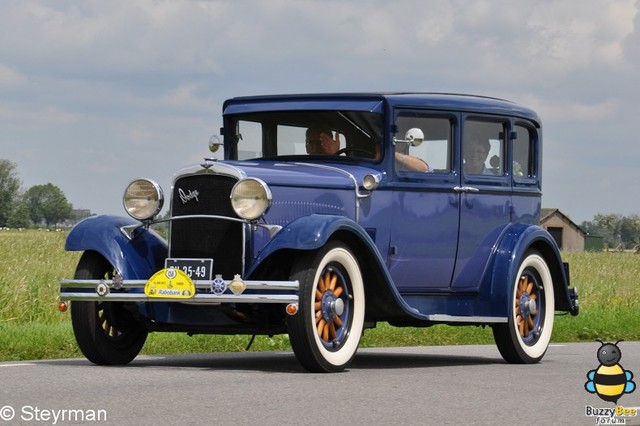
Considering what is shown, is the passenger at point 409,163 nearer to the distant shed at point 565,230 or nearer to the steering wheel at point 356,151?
the steering wheel at point 356,151

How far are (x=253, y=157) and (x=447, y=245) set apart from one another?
1.95 meters

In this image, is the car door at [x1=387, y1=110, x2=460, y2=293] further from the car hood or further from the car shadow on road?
the car shadow on road

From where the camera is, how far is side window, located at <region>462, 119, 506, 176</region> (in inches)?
480

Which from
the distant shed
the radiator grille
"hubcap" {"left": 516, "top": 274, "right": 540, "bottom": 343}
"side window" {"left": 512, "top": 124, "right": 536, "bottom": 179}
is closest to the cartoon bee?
the radiator grille

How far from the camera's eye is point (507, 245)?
477 inches

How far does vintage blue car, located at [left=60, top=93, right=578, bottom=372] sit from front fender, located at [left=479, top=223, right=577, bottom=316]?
0.01 metres

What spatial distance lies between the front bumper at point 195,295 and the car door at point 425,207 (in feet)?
6.26

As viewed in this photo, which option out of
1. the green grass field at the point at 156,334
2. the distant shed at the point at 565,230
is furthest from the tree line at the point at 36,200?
the green grass field at the point at 156,334

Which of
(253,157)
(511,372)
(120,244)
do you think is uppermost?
(253,157)

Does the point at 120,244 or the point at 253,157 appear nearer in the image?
the point at 120,244

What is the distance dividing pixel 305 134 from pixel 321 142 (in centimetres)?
21

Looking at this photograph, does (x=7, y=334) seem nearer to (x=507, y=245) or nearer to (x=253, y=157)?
(x=253, y=157)

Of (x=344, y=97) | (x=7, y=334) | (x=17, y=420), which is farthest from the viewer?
(x=7, y=334)

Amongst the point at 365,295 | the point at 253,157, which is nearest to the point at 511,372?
the point at 365,295
